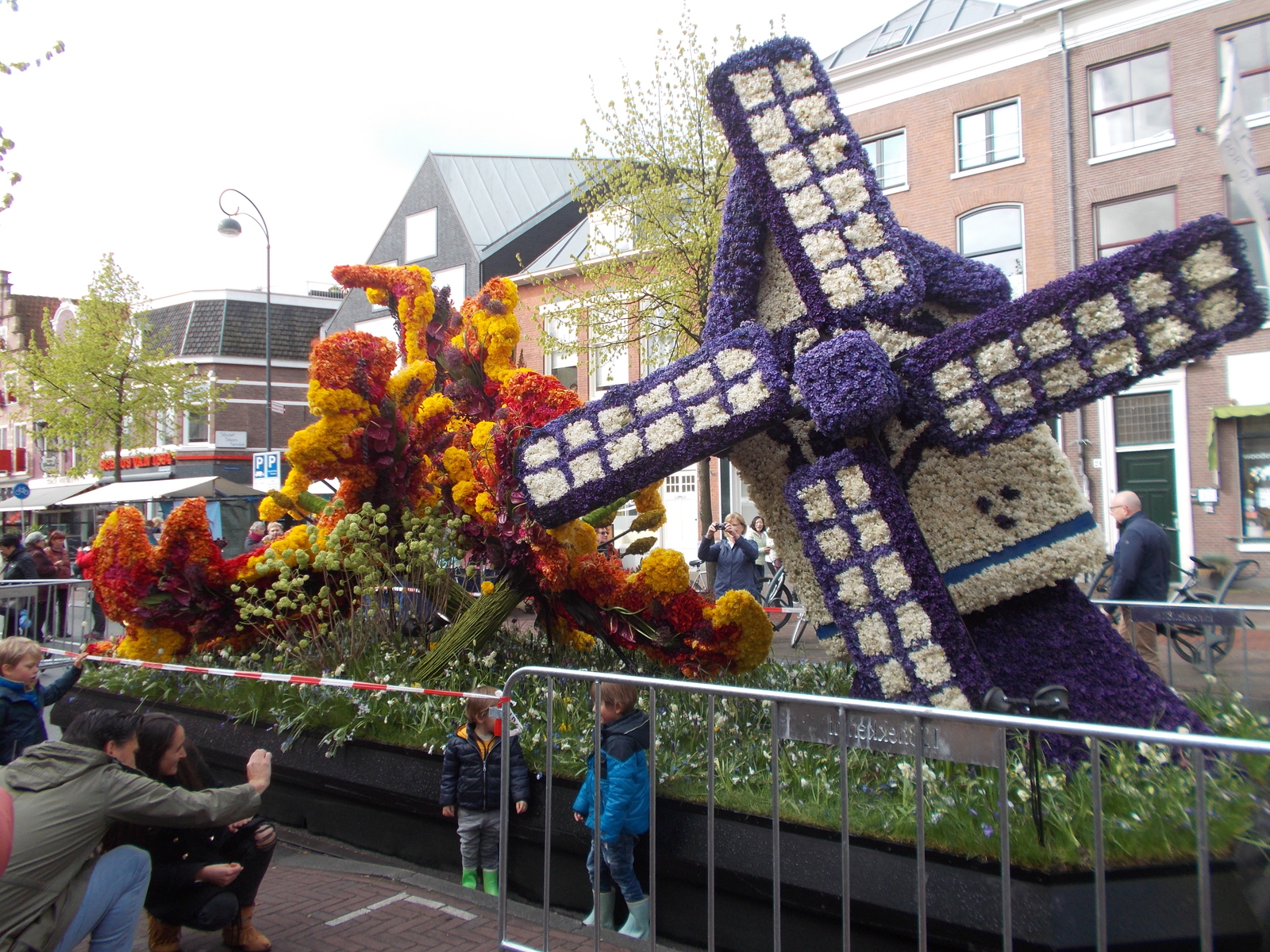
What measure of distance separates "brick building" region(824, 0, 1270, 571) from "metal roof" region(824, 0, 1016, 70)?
9 centimetres

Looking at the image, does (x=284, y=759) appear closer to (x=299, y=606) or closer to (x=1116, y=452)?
(x=299, y=606)

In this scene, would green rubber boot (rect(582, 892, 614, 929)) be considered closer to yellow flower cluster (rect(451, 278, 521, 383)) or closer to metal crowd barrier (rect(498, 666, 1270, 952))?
metal crowd barrier (rect(498, 666, 1270, 952))

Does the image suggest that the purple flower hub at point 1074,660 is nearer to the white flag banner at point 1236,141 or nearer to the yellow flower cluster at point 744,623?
the yellow flower cluster at point 744,623

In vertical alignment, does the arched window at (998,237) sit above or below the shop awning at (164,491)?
above

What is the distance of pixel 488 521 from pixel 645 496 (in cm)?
115

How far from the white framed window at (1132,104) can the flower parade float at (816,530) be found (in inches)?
565

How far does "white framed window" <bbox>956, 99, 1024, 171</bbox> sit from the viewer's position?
1727cm

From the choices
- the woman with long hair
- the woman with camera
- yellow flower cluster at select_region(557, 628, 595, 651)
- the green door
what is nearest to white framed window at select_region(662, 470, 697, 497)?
the green door

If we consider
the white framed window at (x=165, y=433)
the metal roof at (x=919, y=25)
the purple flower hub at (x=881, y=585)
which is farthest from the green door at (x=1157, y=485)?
the white framed window at (x=165, y=433)

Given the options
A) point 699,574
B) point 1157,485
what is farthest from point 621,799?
point 1157,485

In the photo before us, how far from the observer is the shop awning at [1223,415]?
14531 millimetres

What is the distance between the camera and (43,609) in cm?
1074

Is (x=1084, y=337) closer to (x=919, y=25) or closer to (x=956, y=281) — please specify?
(x=956, y=281)

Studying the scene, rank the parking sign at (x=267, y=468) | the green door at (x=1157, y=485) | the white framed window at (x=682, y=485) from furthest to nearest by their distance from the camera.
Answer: the white framed window at (x=682, y=485), the parking sign at (x=267, y=468), the green door at (x=1157, y=485)
